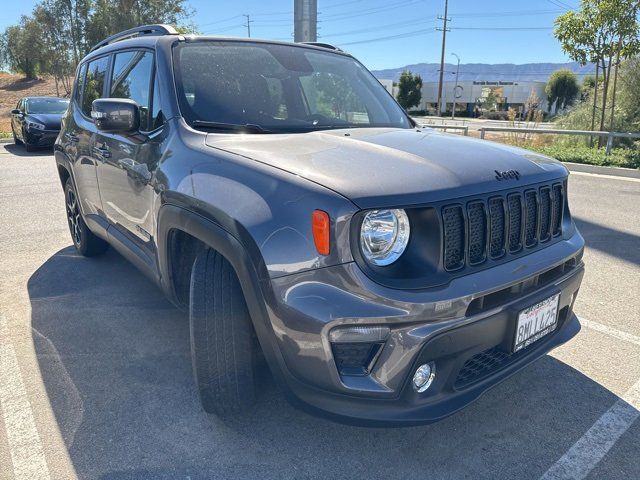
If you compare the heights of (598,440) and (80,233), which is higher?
(80,233)

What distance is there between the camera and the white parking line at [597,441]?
7.04 feet

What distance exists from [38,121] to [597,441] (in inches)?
573

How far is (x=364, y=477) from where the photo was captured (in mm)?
2113

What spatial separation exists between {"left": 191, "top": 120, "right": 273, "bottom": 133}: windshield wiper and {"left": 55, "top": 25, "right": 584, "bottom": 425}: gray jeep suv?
0.4 inches

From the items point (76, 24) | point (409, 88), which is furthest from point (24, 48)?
point (409, 88)

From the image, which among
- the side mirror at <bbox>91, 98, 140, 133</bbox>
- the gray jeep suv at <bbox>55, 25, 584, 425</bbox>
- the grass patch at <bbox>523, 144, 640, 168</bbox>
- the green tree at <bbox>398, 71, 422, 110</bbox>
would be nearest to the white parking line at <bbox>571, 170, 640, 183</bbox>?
the grass patch at <bbox>523, 144, 640, 168</bbox>

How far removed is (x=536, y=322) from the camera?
225 cm

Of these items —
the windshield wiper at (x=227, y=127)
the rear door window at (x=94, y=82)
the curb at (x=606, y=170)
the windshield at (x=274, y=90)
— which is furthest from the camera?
the curb at (x=606, y=170)

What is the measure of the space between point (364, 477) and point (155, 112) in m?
→ 2.16

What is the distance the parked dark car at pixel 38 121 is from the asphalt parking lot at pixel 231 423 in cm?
1104

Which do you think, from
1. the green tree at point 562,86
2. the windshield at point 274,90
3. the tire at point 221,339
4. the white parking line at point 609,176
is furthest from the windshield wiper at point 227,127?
the green tree at point 562,86

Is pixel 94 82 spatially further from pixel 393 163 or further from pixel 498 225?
pixel 498 225

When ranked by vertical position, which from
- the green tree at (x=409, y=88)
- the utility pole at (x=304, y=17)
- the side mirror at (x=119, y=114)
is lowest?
the side mirror at (x=119, y=114)

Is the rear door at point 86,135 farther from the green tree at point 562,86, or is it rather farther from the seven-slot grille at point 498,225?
the green tree at point 562,86
